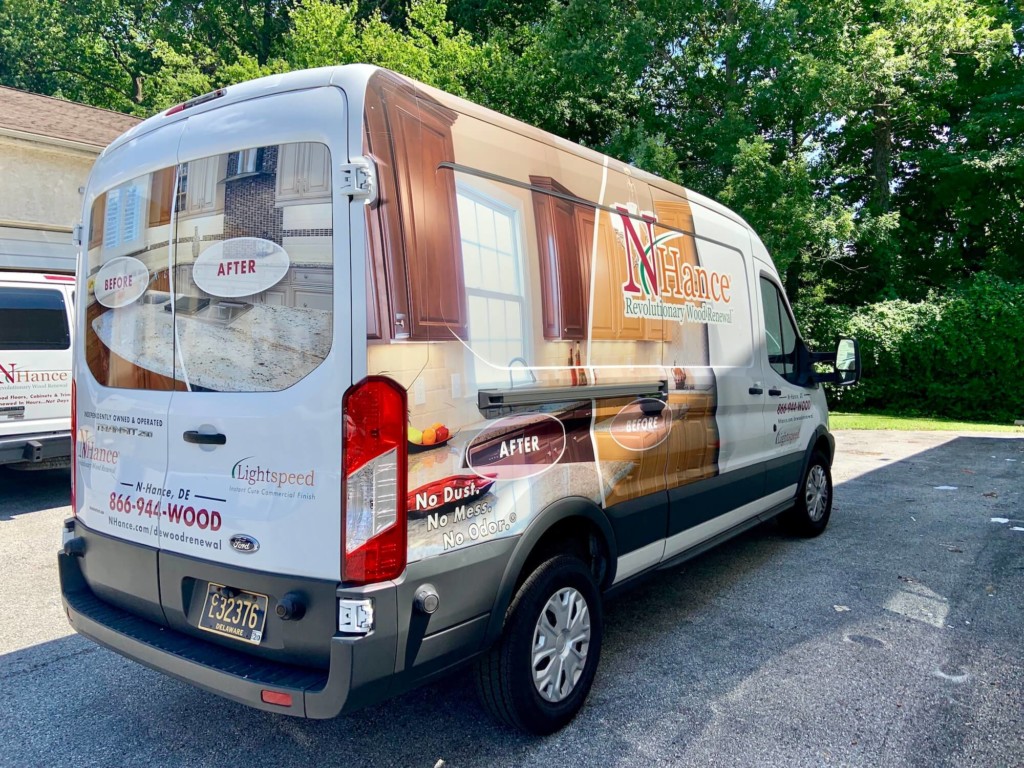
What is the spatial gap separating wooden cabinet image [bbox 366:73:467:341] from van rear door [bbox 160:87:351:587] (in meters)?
0.12

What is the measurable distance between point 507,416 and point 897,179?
24.1m

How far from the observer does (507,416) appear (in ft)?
9.11

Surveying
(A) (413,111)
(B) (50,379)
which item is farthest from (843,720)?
(B) (50,379)

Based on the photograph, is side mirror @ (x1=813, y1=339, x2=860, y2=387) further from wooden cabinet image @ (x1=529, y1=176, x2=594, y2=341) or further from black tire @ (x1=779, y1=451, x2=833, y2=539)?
wooden cabinet image @ (x1=529, y1=176, x2=594, y2=341)

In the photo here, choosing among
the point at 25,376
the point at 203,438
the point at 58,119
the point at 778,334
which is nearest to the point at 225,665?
the point at 203,438

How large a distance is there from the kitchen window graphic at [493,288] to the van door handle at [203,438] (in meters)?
0.92

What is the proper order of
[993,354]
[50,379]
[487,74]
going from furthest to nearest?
[487,74] → [993,354] → [50,379]

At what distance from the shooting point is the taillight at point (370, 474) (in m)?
2.32

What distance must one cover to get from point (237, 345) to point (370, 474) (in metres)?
0.72

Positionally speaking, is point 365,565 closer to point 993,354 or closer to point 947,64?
point 993,354

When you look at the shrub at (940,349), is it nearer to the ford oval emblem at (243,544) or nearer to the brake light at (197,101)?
the brake light at (197,101)

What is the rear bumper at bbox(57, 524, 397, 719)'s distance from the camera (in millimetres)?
2281

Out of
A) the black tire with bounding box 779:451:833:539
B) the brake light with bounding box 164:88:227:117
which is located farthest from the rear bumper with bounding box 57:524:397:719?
the black tire with bounding box 779:451:833:539

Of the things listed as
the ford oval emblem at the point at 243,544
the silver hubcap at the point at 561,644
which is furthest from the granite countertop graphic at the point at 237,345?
the silver hubcap at the point at 561,644
